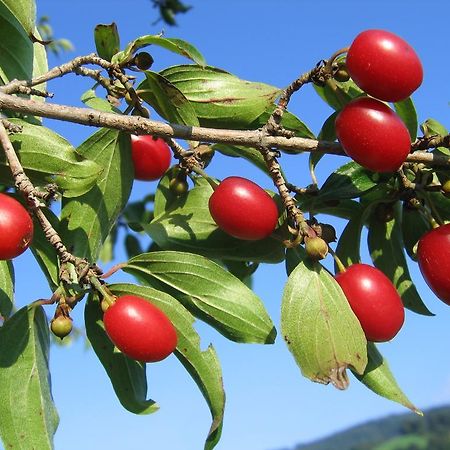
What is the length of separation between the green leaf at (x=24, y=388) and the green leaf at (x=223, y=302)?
0.40 meters

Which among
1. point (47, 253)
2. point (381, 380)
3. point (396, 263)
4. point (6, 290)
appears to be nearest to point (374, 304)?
point (381, 380)

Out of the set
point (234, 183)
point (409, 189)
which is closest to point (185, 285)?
point (234, 183)

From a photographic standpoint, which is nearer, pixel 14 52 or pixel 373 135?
pixel 373 135

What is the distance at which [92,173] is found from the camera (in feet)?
6.33

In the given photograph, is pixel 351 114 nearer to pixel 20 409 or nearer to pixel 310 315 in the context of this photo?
pixel 310 315

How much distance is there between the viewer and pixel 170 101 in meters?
2.03

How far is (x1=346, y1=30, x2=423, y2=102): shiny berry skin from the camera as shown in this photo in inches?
70.7

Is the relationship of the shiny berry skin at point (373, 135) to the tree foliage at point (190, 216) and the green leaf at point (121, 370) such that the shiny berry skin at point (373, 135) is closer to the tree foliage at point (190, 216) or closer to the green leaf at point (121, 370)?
the tree foliage at point (190, 216)

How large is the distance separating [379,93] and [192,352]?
0.79m

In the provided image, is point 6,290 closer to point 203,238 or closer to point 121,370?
point 121,370

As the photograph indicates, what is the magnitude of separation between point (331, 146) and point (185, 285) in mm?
550

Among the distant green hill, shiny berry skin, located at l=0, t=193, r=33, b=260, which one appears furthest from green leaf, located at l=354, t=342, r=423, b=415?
the distant green hill

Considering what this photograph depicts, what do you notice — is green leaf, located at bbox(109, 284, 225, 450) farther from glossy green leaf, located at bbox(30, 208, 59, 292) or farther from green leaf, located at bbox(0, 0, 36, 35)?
green leaf, located at bbox(0, 0, 36, 35)

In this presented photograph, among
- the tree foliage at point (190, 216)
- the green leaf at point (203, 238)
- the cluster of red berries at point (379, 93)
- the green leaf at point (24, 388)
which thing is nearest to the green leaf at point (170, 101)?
the tree foliage at point (190, 216)
